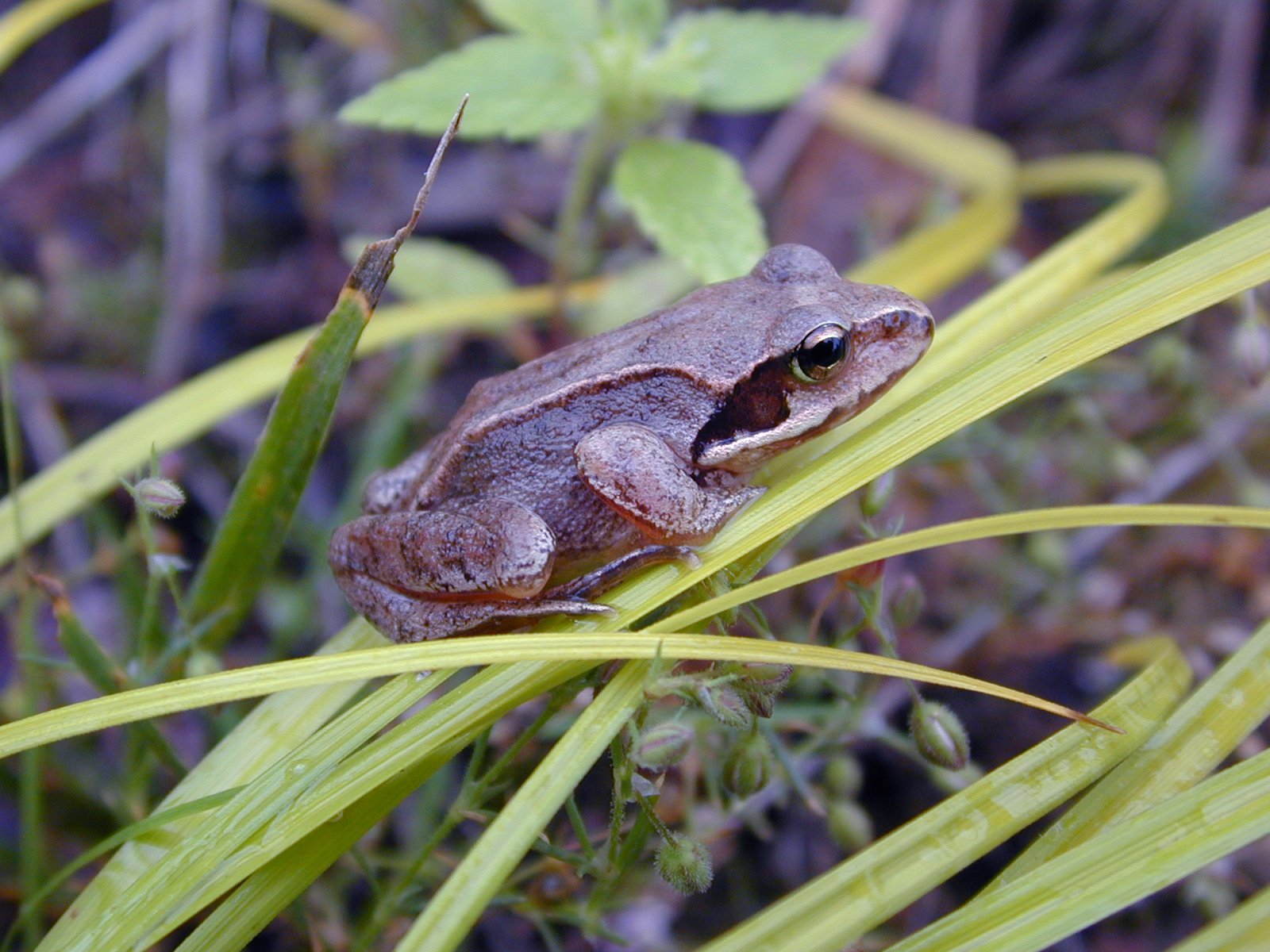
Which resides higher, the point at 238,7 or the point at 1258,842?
the point at 238,7

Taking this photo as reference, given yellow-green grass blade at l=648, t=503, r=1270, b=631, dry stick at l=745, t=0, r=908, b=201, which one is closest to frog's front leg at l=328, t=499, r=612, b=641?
yellow-green grass blade at l=648, t=503, r=1270, b=631

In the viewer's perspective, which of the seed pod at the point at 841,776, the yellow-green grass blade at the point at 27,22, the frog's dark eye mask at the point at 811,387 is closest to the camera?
the frog's dark eye mask at the point at 811,387

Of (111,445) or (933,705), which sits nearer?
(933,705)

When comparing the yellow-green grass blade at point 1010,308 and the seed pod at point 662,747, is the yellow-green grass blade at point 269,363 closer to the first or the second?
the yellow-green grass blade at point 1010,308

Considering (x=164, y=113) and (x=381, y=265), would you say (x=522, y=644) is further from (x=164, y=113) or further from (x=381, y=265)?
(x=164, y=113)

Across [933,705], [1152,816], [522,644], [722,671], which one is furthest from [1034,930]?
[522,644]

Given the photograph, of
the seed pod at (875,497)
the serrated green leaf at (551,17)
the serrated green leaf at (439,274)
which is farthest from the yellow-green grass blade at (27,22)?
the seed pod at (875,497)

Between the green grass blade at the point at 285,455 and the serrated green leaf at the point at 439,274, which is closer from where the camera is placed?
the green grass blade at the point at 285,455
